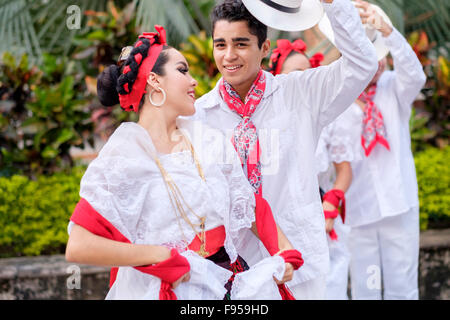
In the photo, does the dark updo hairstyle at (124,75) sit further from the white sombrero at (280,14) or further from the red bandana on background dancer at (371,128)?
the red bandana on background dancer at (371,128)

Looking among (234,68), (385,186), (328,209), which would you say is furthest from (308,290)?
(385,186)

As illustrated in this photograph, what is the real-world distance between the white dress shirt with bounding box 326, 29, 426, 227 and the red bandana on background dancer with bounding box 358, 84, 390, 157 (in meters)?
0.04

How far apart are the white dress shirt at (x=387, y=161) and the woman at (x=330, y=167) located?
99 mm

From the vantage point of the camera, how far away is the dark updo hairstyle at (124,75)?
2080 millimetres

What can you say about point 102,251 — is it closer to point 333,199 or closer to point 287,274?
point 287,274

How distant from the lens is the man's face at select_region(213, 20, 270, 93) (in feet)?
7.90

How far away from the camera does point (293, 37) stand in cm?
548

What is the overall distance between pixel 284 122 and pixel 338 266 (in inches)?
58.3

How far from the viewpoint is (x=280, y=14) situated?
222cm

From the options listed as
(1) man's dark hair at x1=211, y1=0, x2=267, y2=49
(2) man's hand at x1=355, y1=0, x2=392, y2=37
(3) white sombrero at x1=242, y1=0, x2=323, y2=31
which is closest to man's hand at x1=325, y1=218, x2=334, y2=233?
(2) man's hand at x1=355, y1=0, x2=392, y2=37

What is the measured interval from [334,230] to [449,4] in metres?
3.65

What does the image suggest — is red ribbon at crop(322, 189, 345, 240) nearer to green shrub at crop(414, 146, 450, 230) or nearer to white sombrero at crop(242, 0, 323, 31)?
white sombrero at crop(242, 0, 323, 31)

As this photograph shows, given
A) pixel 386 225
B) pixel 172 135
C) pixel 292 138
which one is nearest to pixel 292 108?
pixel 292 138

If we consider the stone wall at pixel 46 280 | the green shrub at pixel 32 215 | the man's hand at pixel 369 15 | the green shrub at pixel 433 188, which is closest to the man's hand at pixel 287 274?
the man's hand at pixel 369 15
